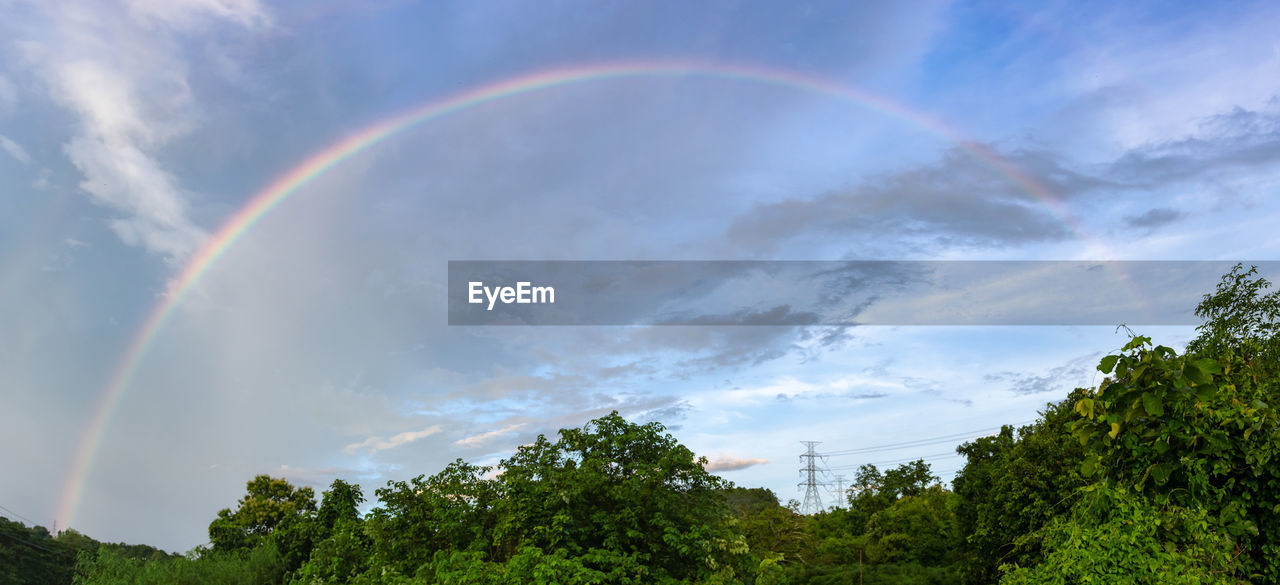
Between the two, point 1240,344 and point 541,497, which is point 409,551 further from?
point 1240,344

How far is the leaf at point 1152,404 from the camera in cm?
520

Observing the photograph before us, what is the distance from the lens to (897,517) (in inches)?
1569

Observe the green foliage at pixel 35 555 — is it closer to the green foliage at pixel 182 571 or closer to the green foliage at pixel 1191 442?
the green foliage at pixel 182 571

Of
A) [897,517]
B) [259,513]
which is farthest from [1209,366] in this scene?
[259,513]

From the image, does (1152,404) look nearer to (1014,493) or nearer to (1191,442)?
(1191,442)

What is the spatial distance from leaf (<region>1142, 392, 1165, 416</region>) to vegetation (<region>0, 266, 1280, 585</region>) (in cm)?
2

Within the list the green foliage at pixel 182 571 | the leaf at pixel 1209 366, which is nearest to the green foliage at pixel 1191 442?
the leaf at pixel 1209 366

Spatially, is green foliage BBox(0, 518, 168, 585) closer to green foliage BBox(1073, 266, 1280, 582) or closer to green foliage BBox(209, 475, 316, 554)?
green foliage BBox(209, 475, 316, 554)

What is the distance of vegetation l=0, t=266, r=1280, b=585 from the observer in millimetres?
5340

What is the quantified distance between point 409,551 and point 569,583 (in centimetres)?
557

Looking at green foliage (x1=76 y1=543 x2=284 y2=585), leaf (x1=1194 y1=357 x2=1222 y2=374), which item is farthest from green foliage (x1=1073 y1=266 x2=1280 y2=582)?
green foliage (x1=76 y1=543 x2=284 y2=585)

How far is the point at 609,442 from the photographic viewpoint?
15.8 m

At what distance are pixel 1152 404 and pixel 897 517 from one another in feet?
123

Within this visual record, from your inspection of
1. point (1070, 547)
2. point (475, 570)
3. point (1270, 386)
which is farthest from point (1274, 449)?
point (475, 570)
